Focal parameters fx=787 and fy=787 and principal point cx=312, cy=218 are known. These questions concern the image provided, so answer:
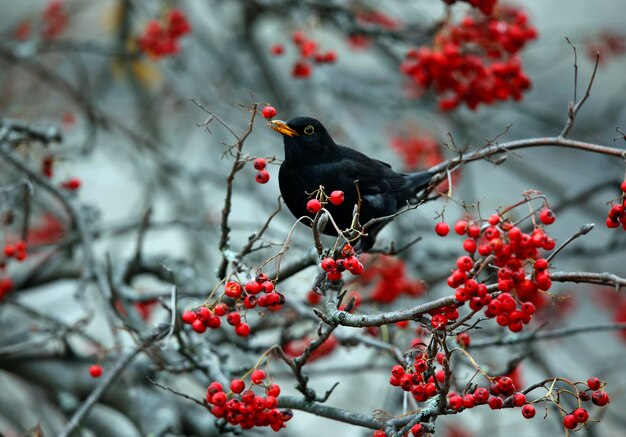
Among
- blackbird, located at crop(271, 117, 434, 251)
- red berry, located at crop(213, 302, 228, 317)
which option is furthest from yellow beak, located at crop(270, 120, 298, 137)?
red berry, located at crop(213, 302, 228, 317)

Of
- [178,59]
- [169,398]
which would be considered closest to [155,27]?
[178,59]

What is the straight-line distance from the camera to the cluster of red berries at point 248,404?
8.13 feet

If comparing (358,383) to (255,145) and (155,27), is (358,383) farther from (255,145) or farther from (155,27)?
(155,27)

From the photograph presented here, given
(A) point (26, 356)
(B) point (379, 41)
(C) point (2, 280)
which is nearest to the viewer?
(C) point (2, 280)

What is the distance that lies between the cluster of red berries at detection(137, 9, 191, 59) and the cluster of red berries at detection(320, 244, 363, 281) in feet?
11.8

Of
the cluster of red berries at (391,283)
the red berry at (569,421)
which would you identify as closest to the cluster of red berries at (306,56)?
the cluster of red berries at (391,283)

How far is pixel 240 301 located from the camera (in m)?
2.53

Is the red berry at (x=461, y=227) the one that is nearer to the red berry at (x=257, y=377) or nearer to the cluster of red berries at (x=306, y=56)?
the red berry at (x=257, y=377)

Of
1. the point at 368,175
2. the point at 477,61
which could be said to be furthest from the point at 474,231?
the point at 477,61

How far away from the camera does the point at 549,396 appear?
223cm

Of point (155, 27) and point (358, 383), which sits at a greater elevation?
point (155, 27)

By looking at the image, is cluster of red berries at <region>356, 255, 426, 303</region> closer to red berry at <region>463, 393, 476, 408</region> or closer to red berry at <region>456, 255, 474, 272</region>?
red berry at <region>463, 393, 476, 408</region>

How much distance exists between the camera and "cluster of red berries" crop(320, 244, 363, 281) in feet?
7.57

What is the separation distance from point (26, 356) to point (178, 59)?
8.99 feet
